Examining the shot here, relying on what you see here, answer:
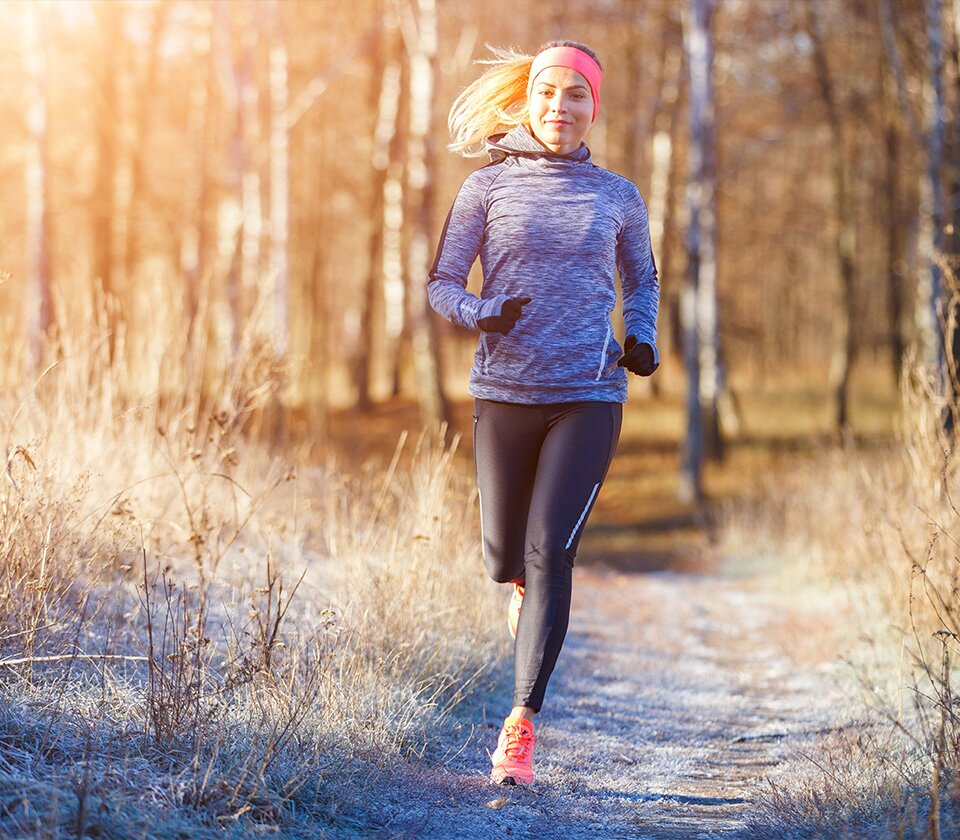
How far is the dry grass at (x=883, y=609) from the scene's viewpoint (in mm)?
3330

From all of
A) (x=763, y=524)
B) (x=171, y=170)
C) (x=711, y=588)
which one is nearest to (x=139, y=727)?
(x=711, y=588)

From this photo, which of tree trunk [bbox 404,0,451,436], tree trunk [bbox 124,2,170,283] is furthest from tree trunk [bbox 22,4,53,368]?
tree trunk [bbox 404,0,451,436]

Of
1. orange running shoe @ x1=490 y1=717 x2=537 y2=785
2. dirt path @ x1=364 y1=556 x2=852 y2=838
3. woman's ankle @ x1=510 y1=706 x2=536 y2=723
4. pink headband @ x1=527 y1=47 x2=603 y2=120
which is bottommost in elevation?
dirt path @ x1=364 y1=556 x2=852 y2=838

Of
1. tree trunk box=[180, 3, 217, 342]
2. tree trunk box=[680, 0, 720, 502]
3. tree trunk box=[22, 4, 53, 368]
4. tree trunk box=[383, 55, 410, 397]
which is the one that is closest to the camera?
tree trunk box=[680, 0, 720, 502]

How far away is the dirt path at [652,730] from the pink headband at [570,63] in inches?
89.1

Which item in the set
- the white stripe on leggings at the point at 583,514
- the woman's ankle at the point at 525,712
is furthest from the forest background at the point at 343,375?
the white stripe on leggings at the point at 583,514

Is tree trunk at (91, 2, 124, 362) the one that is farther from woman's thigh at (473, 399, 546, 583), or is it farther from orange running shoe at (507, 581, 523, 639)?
woman's thigh at (473, 399, 546, 583)

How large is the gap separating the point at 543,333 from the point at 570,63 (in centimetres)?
90

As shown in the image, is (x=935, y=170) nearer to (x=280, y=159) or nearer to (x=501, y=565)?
(x=501, y=565)

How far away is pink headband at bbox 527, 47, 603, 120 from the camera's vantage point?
3889 mm

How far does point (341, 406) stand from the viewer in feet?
63.6

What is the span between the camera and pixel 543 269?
3805mm

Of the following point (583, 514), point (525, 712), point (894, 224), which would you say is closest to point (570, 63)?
point (583, 514)

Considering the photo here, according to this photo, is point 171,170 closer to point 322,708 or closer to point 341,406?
point 341,406
